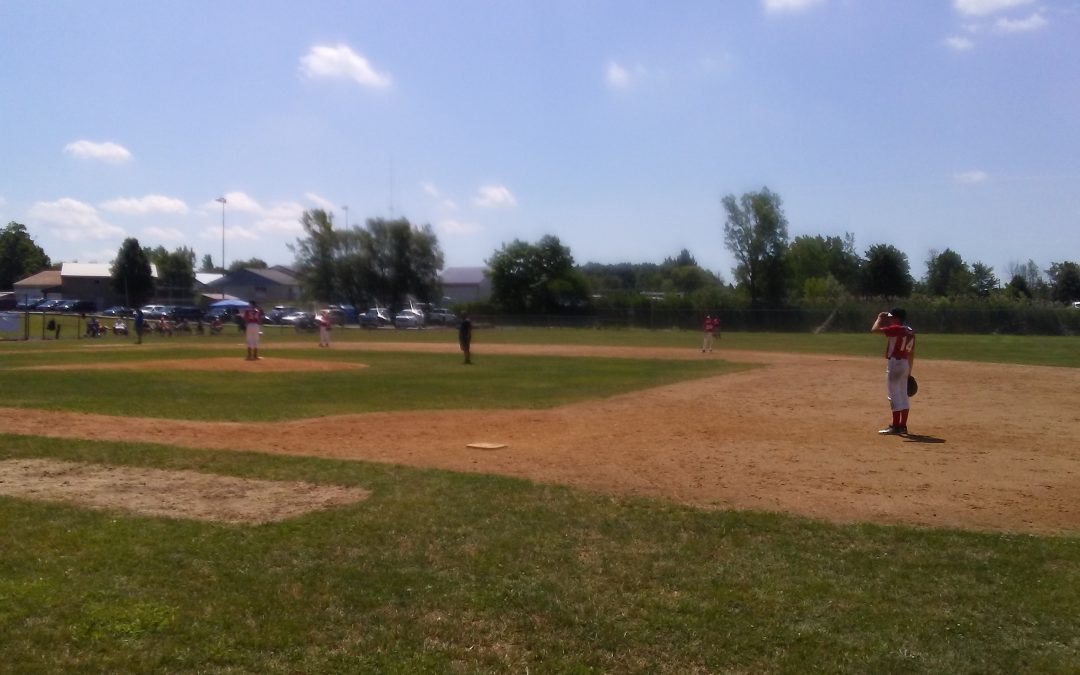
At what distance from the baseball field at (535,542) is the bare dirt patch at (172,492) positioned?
0.06m

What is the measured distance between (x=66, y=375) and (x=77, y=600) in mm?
23366

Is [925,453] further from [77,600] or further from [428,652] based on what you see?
[77,600]

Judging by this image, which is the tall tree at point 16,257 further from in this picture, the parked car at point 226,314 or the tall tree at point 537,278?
the tall tree at point 537,278

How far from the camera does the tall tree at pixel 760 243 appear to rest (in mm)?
101438

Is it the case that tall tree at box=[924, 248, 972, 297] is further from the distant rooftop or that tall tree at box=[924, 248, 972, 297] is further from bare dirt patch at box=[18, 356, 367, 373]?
bare dirt patch at box=[18, 356, 367, 373]

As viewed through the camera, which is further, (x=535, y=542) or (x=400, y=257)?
(x=400, y=257)

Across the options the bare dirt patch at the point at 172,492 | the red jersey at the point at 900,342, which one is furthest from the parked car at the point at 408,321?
the bare dirt patch at the point at 172,492

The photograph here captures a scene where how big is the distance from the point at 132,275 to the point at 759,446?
325 ft

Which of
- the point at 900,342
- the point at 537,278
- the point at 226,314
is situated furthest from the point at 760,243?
the point at 900,342

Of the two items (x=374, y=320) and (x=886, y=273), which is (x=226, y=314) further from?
(x=886, y=273)

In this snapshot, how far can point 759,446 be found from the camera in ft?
46.4

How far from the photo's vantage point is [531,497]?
10000 mm

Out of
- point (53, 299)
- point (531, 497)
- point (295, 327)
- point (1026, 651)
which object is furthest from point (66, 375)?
point (53, 299)

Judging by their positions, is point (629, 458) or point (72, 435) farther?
point (72, 435)
